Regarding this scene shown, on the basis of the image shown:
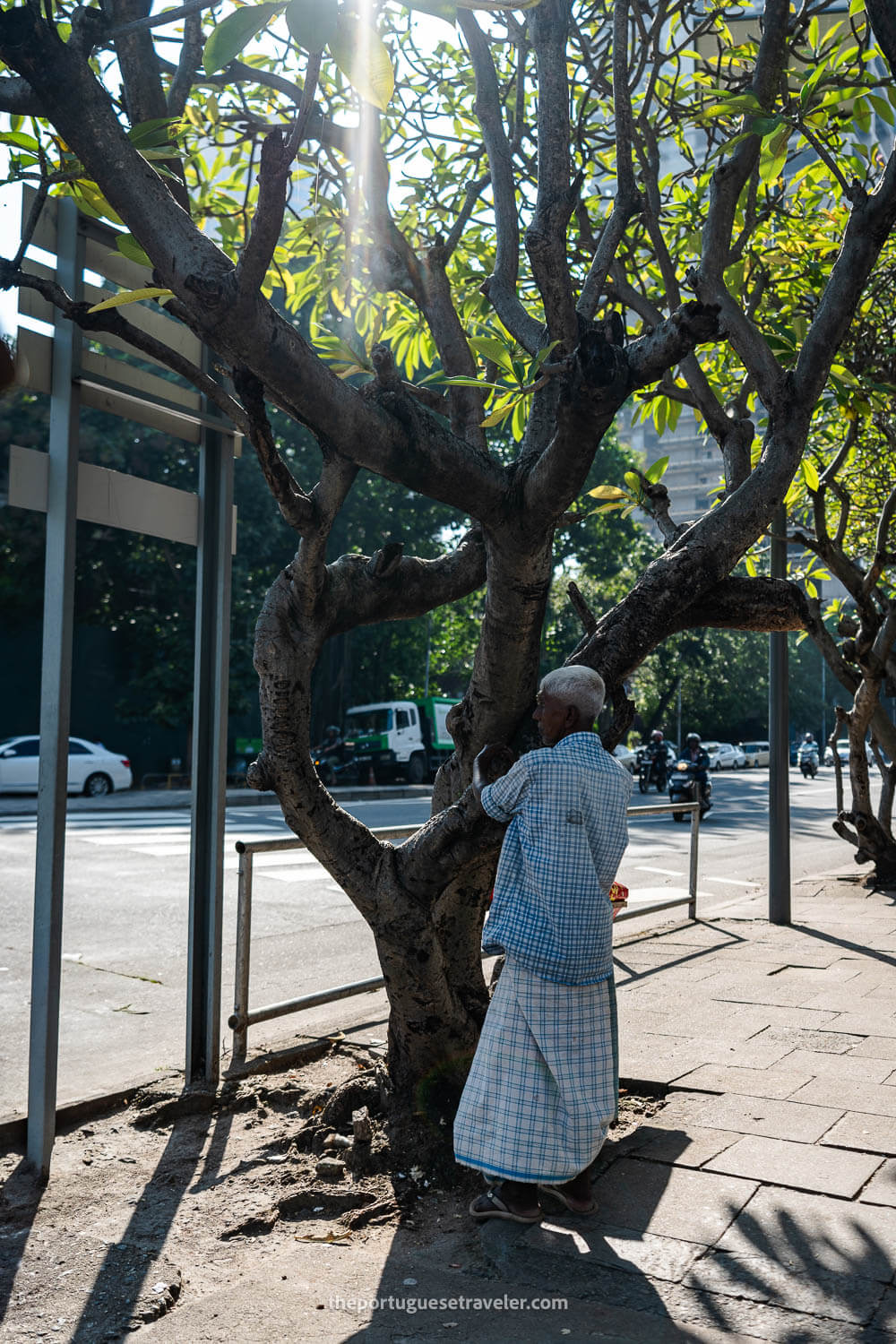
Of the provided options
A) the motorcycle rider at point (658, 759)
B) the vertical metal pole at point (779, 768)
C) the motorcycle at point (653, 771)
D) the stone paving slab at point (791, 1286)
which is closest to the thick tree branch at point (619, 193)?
the stone paving slab at point (791, 1286)

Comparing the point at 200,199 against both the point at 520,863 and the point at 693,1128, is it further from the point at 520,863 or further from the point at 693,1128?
the point at 693,1128

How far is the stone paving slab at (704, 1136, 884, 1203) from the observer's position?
3.73 meters

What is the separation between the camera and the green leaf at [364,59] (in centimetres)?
203

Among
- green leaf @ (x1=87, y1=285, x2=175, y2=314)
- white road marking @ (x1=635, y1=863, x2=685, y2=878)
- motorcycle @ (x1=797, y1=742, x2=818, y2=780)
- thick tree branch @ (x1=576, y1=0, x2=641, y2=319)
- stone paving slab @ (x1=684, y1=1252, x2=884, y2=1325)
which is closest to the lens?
stone paving slab @ (x1=684, y1=1252, x2=884, y2=1325)

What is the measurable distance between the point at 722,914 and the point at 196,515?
22.7 feet

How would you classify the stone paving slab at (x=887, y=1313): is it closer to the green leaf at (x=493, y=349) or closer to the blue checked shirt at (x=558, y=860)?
the blue checked shirt at (x=558, y=860)

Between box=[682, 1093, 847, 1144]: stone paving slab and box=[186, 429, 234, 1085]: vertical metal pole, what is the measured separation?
7.14ft

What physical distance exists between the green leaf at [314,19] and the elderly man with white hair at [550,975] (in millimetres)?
2113

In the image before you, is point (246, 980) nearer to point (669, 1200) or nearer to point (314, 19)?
point (669, 1200)

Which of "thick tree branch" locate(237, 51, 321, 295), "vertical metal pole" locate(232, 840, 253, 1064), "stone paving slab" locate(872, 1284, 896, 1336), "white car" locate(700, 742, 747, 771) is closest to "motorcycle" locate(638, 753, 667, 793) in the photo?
"white car" locate(700, 742, 747, 771)

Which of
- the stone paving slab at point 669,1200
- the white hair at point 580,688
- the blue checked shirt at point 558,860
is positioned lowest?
the stone paving slab at point 669,1200

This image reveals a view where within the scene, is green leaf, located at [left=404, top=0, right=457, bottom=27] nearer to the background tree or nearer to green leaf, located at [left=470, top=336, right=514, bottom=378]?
the background tree

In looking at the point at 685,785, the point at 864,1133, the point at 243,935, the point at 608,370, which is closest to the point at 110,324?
the point at 608,370

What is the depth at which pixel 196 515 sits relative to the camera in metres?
5.33
